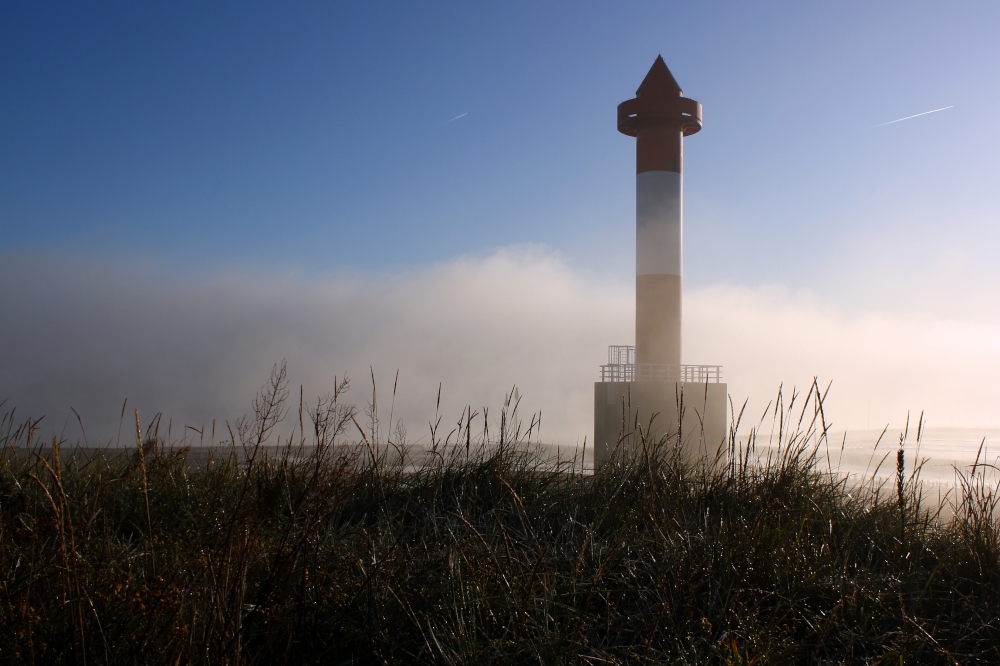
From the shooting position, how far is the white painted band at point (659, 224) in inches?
720

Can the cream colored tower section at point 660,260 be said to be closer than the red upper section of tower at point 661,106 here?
Yes

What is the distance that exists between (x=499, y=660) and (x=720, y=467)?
271 centimetres

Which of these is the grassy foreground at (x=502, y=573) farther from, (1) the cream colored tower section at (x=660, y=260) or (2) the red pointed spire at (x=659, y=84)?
(2) the red pointed spire at (x=659, y=84)

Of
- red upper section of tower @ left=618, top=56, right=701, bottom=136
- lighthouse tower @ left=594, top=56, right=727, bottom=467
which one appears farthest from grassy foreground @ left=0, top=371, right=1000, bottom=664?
red upper section of tower @ left=618, top=56, right=701, bottom=136

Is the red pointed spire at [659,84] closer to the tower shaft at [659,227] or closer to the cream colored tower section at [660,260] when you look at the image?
the tower shaft at [659,227]

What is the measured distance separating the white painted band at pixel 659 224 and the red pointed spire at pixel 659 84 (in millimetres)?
2269

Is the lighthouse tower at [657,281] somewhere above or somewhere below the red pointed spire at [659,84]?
below

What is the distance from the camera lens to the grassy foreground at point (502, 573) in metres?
2.25

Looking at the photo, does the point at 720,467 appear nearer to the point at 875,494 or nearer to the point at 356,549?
the point at 875,494

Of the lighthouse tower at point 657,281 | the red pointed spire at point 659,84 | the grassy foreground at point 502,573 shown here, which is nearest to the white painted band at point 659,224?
the lighthouse tower at point 657,281

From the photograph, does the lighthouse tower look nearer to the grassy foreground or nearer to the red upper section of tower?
the red upper section of tower

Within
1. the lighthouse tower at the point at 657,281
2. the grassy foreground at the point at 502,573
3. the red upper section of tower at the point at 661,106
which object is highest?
the red upper section of tower at the point at 661,106

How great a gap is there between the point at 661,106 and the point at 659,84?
2.57ft

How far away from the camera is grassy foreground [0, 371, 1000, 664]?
7.39 feet
